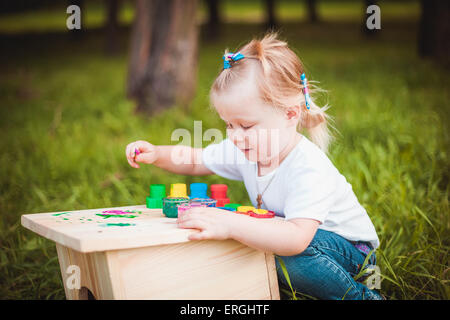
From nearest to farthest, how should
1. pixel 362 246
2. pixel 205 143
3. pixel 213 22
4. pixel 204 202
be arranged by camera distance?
pixel 204 202 < pixel 362 246 < pixel 205 143 < pixel 213 22

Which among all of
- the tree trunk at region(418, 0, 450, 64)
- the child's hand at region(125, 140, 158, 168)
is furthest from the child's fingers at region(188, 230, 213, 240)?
the tree trunk at region(418, 0, 450, 64)

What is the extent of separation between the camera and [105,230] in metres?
1.56

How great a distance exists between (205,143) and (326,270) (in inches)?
91.2

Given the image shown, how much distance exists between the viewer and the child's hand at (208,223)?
5.12ft

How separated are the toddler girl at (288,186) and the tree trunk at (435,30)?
548cm

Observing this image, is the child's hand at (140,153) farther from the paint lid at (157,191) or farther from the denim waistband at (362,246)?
the denim waistband at (362,246)

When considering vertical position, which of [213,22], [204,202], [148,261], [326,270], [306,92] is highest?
[213,22]

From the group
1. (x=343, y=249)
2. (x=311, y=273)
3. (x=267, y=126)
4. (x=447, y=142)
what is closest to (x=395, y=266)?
(x=343, y=249)

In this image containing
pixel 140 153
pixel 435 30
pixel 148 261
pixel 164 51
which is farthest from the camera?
pixel 435 30

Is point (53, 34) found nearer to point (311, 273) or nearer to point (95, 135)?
point (95, 135)

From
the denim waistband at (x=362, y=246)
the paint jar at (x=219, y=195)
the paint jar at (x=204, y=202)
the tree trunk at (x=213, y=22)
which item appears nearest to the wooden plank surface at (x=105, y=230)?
the paint jar at (x=204, y=202)

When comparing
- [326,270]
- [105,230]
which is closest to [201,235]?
[105,230]

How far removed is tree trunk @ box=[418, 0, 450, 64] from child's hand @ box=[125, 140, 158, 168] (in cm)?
570

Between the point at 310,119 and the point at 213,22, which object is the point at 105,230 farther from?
the point at 213,22
